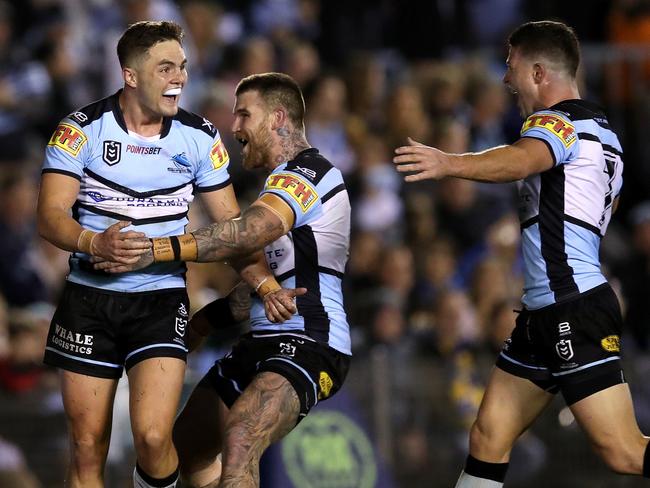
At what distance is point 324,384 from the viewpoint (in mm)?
6980

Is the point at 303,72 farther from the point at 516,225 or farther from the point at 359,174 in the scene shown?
the point at 516,225

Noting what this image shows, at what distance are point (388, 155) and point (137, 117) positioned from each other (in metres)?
6.63

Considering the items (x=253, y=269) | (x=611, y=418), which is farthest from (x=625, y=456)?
(x=253, y=269)

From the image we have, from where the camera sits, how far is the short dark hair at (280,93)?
23.7ft

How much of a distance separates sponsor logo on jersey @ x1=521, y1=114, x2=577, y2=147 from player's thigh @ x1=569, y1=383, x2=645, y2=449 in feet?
4.30

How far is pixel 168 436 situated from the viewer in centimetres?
679

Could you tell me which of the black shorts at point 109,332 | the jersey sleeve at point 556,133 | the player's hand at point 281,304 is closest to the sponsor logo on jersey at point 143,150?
the black shorts at point 109,332

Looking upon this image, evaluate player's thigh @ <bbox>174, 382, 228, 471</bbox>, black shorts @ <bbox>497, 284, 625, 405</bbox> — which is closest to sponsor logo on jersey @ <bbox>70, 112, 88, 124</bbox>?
player's thigh @ <bbox>174, 382, 228, 471</bbox>

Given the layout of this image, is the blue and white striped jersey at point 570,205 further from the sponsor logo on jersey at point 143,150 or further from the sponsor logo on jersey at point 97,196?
the sponsor logo on jersey at point 97,196

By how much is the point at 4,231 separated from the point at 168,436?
5139 mm

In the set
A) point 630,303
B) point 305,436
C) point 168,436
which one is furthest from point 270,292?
point 630,303

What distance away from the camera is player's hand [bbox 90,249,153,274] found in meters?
6.47

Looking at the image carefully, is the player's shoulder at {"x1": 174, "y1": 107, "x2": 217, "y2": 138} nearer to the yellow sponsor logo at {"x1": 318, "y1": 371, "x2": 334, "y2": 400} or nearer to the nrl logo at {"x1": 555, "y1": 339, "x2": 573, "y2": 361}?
the yellow sponsor logo at {"x1": 318, "y1": 371, "x2": 334, "y2": 400}

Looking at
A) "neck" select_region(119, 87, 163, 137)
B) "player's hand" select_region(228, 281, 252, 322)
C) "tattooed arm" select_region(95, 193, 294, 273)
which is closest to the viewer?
"tattooed arm" select_region(95, 193, 294, 273)
